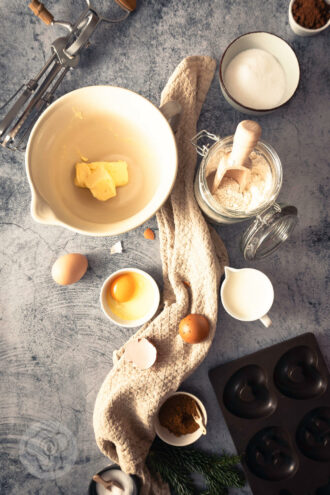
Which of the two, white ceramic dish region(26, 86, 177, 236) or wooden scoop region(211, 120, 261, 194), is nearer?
wooden scoop region(211, 120, 261, 194)

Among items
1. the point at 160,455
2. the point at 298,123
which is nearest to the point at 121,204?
the point at 298,123

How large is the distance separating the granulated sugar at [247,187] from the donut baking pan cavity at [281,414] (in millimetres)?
393

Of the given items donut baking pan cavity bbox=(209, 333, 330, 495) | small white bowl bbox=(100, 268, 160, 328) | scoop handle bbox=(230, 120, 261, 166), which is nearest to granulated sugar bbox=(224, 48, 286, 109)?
scoop handle bbox=(230, 120, 261, 166)

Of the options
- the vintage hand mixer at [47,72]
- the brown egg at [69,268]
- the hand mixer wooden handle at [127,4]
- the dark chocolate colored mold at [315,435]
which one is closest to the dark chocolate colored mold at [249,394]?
the dark chocolate colored mold at [315,435]

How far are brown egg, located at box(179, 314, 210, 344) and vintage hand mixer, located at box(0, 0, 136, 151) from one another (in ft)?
1.90

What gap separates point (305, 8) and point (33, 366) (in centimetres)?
111

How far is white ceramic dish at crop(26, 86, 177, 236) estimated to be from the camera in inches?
28.4

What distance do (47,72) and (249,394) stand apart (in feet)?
3.12

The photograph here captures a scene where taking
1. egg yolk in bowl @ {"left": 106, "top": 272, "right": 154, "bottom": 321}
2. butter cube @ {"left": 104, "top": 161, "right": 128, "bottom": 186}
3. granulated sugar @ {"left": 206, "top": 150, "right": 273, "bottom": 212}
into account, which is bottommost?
egg yolk in bowl @ {"left": 106, "top": 272, "right": 154, "bottom": 321}

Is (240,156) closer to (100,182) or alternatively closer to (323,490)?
(100,182)

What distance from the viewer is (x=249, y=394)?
938mm

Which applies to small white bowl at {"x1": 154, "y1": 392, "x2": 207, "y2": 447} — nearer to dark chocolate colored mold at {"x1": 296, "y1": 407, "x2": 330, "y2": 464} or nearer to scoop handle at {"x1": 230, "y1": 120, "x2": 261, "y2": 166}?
dark chocolate colored mold at {"x1": 296, "y1": 407, "x2": 330, "y2": 464}

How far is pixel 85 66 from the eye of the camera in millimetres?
920

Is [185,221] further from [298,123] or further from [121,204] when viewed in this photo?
[298,123]
